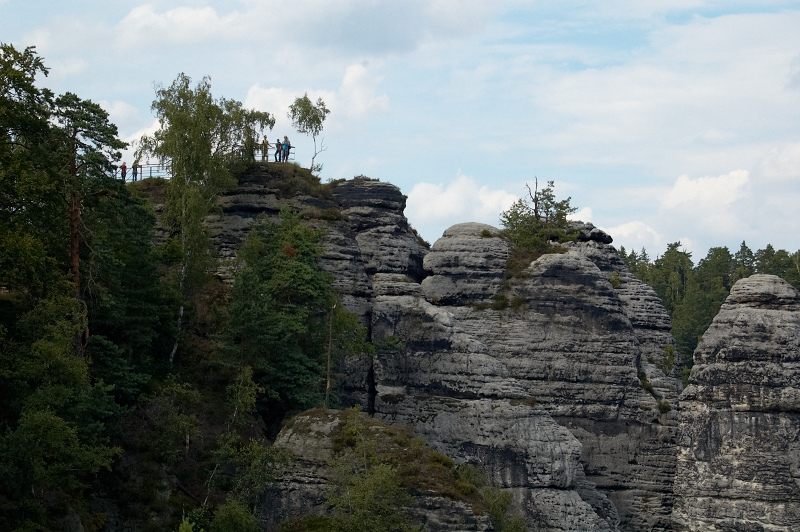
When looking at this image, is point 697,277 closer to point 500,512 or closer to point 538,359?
point 538,359

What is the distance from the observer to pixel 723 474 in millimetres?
62625

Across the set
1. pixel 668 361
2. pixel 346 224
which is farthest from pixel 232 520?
pixel 668 361

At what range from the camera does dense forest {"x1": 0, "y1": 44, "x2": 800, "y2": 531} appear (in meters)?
41.9

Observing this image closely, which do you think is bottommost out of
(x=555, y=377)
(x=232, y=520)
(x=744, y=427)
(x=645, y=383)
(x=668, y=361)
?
(x=232, y=520)

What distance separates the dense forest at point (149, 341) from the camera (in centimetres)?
4191

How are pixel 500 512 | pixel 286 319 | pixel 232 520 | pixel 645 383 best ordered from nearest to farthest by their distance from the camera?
pixel 232 520, pixel 500 512, pixel 286 319, pixel 645 383

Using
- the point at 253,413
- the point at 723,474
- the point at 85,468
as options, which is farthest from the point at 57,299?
the point at 723,474

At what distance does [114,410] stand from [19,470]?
8207 millimetres

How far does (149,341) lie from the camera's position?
172 ft

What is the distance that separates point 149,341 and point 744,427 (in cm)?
3108

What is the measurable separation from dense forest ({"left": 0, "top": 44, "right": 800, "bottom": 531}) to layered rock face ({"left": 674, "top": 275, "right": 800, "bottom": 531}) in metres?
15.6

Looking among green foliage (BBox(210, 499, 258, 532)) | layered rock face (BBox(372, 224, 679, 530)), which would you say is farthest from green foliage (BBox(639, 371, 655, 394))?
green foliage (BBox(210, 499, 258, 532))

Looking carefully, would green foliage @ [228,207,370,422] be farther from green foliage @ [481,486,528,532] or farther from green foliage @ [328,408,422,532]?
green foliage @ [481,486,528,532]

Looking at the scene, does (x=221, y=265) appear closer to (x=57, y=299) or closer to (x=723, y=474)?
(x=57, y=299)
